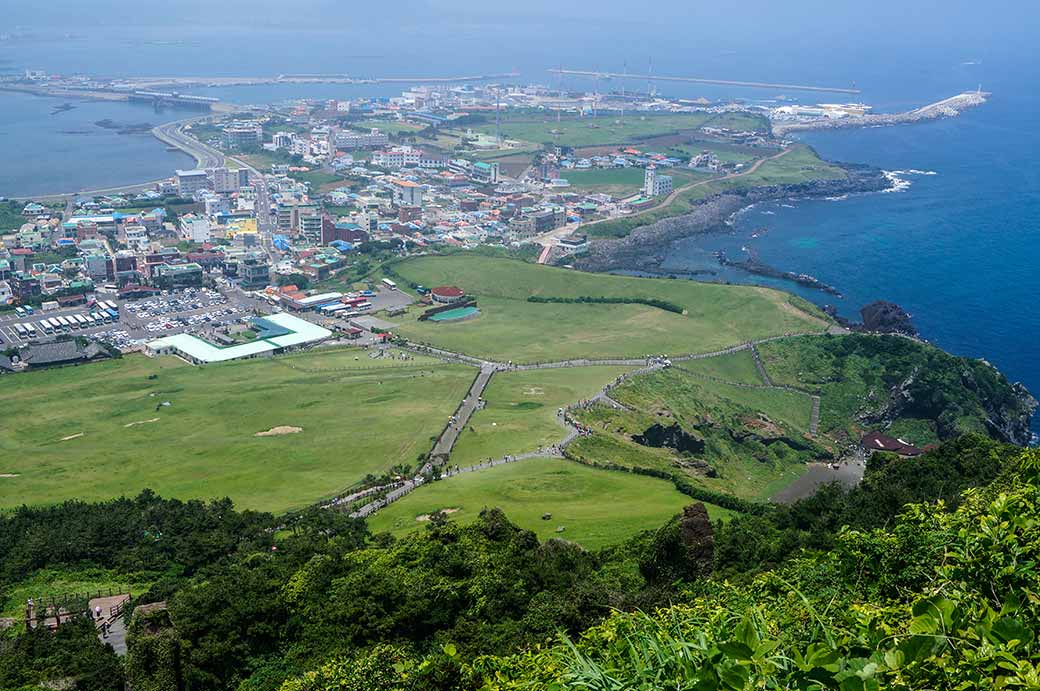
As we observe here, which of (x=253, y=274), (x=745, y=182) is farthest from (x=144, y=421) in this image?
(x=745, y=182)

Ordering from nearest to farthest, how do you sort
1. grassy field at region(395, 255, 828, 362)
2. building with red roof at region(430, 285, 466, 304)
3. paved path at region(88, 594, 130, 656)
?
paved path at region(88, 594, 130, 656) → grassy field at region(395, 255, 828, 362) → building with red roof at region(430, 285, 466, 304)

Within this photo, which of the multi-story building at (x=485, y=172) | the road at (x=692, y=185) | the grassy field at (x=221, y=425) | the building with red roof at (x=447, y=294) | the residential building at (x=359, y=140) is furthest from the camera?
the residential building at (x=359, y=140)

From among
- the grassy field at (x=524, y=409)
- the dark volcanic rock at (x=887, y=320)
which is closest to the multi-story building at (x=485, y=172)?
the dark volcanic rock at (x=887, y=320)

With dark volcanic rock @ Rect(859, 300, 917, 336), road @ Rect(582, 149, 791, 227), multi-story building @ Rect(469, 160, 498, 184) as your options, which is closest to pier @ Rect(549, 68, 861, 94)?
road @ Rect(582, 149, 791, 227)

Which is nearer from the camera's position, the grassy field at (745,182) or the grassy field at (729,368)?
the grassy field at (729,368)

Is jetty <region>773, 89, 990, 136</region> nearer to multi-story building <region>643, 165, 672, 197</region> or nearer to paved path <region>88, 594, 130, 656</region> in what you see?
multi-story building <region>643, 165, 672, 197</region>

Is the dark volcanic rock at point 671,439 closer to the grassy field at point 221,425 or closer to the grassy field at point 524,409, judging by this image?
the grassy field at point 524,409

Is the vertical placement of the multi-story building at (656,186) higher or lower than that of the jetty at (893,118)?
lower

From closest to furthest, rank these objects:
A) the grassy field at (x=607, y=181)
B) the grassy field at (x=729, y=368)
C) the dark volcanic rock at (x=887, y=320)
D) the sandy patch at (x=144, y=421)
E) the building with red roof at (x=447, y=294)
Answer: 1. the sandy patch at (x=144, y=421)
2. the grassy field at (x=729, y=368)
3. the dark volcanic rock at (x=887, y=320)
4. the building with red roof at (x=447, y=294)
5. the grassy field at (x=607, y=181)
